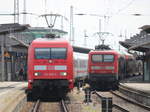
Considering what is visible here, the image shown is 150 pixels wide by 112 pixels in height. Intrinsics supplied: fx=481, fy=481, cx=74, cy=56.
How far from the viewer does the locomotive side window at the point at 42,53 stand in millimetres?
23953

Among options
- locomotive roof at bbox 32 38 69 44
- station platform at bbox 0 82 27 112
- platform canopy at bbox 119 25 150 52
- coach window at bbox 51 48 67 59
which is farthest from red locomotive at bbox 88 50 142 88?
coach window at bbox 51 48 67 59

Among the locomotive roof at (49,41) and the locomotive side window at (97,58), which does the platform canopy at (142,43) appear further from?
the locomotive roof at (49,41)

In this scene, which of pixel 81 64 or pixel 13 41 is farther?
pixel 13 41

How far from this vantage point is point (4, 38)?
40.2m

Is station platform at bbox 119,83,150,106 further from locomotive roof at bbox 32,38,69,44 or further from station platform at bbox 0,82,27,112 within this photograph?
station platform at bbox 0,82,27,112

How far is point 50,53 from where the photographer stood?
24.0 meters

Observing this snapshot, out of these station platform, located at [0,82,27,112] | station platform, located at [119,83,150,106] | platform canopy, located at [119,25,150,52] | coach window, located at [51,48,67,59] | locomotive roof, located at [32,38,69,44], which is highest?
platform canopy, located at [119,25,150,52]

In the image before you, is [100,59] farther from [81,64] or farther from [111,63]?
[81,64]

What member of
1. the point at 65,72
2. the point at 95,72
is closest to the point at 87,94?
the point at 65,72

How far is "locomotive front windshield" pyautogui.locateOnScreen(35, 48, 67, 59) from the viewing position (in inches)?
940

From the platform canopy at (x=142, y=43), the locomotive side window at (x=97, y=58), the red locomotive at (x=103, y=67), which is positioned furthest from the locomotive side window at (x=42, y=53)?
the platform canopy at (x=142, y=43)

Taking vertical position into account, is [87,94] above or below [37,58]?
below

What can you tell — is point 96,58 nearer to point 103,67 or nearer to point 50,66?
point 103,67

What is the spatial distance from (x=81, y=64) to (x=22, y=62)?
55.6ft
